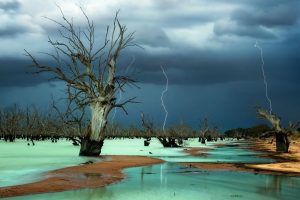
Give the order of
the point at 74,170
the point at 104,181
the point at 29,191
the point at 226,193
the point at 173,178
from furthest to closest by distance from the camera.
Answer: the point at 74,170 → the point at 173,178 → the point at 104,181 → the point at 226,193 → the point at 29,191

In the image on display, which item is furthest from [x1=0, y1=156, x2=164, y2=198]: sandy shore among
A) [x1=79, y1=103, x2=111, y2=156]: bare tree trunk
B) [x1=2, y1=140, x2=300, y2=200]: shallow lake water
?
[x1=79, y1=103, x2=111, y2=156]: bare tree trunk

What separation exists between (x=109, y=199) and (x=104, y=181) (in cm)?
367

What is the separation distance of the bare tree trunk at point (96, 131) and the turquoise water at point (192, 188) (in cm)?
984

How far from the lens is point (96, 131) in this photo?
29.2m

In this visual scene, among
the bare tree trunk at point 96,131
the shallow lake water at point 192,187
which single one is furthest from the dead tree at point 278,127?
the shallow lake water at point 192,187

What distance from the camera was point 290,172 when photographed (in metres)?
21.0

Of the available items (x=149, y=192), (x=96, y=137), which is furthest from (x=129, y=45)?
(x=149, y=192)

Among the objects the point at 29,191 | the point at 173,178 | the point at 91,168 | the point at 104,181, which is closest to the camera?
the point at 29,191

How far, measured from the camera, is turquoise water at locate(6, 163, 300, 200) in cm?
1269

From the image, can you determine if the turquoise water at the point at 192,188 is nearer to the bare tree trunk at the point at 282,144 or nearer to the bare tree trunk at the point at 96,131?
the bare tree trunk at the point at 96,131

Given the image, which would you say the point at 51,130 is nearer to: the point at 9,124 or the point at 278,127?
the point at 9,124

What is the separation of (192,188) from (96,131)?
15262mm

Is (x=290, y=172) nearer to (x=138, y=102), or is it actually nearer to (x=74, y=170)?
(x=74, y=170)

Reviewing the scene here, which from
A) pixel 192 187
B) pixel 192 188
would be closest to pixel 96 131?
pixel 192 187
